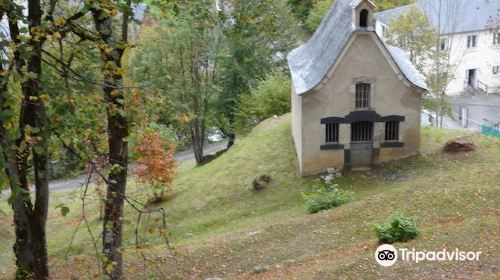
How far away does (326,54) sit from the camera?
25.3 metres

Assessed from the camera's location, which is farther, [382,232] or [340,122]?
[340,122]

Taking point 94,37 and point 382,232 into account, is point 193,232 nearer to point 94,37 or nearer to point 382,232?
point 382,232

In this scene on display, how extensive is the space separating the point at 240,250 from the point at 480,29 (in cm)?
4100

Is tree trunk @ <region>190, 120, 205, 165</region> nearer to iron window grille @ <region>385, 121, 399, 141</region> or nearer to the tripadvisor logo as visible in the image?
iron window grille @ <region>385, 121, 399, 141</region>

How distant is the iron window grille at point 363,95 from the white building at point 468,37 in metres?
23.4

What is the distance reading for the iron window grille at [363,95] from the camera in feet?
80.2

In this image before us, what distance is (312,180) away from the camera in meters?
24.9

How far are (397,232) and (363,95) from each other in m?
12.3

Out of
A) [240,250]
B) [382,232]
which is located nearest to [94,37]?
[382,232]

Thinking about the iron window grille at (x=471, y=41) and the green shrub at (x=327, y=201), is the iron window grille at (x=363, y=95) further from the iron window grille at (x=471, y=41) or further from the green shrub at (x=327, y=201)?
the iron window grille at (x=471, y=41)

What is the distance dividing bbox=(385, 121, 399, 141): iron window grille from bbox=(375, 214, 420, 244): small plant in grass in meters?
12.3

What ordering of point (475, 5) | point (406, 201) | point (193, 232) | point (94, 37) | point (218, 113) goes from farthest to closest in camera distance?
point (475, 5), point (218, 113), point (193, 232), point (406, 201), point (94, 37)

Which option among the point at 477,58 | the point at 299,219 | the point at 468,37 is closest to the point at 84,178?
the point at 299,219

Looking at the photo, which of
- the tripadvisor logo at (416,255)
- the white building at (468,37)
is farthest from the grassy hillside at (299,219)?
the white building at (468,37)
